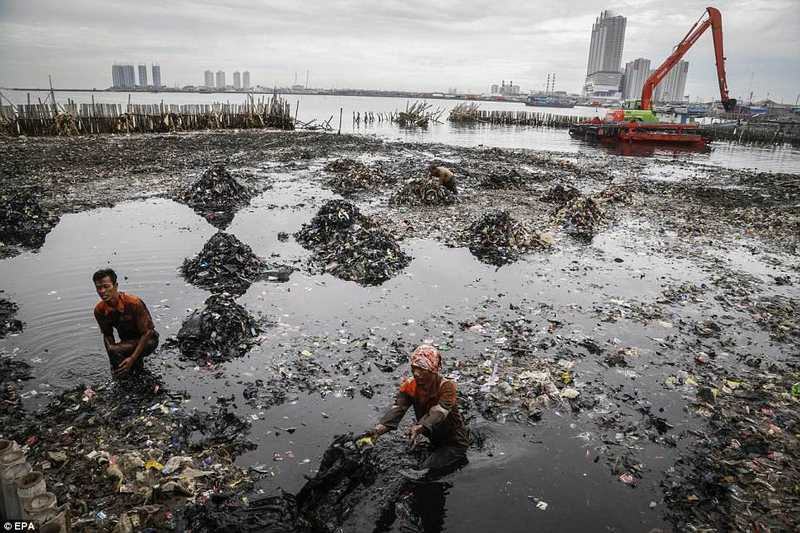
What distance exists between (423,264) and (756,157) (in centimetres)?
3236

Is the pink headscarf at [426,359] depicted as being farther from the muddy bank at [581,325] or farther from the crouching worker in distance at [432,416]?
the muddy bank at [581,325]

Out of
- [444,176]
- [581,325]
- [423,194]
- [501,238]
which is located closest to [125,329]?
[581,325]

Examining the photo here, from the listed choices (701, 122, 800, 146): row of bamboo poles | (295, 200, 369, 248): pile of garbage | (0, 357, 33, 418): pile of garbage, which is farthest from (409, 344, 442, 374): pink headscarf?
(701, 122, 800, 146): row of bamboo poles

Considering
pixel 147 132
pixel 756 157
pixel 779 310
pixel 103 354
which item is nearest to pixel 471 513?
pixel 103 354

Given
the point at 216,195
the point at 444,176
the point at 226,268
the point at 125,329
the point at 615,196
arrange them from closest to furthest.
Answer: the point at 125,329, the point at 226,268, the point at 216,195, the point at 444,176, the point at 615,196

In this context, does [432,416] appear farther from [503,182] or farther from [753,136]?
[753,136]

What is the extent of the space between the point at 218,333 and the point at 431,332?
294cm

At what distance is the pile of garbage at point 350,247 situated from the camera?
8.75 m

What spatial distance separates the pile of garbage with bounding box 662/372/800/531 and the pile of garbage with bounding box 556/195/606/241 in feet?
21.7

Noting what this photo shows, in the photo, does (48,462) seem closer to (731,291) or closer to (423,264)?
(423,264)

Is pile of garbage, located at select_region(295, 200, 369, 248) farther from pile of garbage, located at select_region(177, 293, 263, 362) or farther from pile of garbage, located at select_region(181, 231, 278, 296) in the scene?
pile of garbage, located at select_region(177, 293, 263, 362)

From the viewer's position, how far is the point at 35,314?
21.5ft

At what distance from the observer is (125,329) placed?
509cm

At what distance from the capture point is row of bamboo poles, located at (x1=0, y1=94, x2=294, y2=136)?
990 inches
